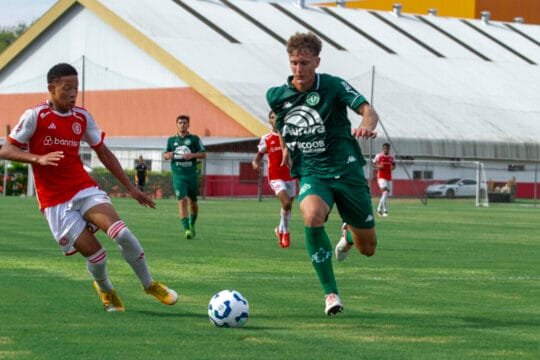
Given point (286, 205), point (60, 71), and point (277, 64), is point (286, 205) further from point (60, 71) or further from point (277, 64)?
point (277, 64)

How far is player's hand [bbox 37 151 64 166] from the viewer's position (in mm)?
10133

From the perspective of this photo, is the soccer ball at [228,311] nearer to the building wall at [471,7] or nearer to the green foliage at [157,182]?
the green foliage at [157,182]

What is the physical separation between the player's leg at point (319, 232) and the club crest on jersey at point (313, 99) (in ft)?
2.13

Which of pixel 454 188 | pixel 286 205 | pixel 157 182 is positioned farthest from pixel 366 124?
pixel 454 188

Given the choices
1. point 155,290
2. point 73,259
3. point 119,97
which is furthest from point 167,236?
point 119,97

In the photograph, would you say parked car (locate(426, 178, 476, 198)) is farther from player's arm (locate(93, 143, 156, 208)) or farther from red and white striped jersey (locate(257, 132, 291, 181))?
player's arm (locate(93, 143, 156, 208))

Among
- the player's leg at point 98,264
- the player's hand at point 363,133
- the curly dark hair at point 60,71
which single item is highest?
the curly dark hair at point 60,71

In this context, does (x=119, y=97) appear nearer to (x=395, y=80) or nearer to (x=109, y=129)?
(x=109, y=129)

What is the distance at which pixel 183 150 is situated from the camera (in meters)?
23.0

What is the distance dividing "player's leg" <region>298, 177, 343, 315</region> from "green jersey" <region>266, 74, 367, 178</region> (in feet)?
0.55

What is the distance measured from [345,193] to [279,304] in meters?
1.17

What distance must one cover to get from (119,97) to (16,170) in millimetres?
10460

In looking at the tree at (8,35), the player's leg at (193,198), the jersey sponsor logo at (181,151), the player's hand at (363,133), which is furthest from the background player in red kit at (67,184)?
the tree at (8,35)

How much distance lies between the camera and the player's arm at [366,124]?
10305 mm
